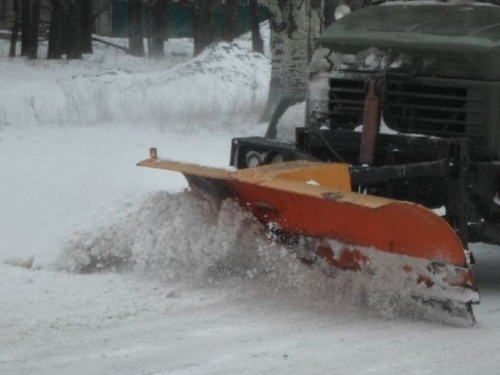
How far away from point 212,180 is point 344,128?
1.16 meters

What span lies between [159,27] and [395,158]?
30.8 meters

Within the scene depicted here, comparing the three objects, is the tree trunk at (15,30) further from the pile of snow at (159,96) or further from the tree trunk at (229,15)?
the pile of snow at (159,96)


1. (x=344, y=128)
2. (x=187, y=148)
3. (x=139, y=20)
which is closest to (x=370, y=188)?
(x=344, y=128)

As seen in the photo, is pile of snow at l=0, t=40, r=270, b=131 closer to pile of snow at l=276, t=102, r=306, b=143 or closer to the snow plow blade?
pile of snow at l=276, t=102, r=306, b=143

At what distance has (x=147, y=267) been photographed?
25.4ft

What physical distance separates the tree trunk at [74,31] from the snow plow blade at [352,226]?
26605 mm

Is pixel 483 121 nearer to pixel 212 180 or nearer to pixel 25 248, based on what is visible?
pixel 212 180

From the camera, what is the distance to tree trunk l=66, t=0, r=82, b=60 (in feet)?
110

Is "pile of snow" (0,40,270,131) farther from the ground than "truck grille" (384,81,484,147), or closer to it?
closer to it

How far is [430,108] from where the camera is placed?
7566 millimetres

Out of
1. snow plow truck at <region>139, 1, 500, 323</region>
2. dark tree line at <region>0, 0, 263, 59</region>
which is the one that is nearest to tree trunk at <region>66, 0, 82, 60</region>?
dark tree line at <region>0, 0, 263, 59</region>

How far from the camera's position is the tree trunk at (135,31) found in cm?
3713

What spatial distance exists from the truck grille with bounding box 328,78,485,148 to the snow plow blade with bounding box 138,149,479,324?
696mm

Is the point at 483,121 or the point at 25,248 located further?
the point at 25,248
